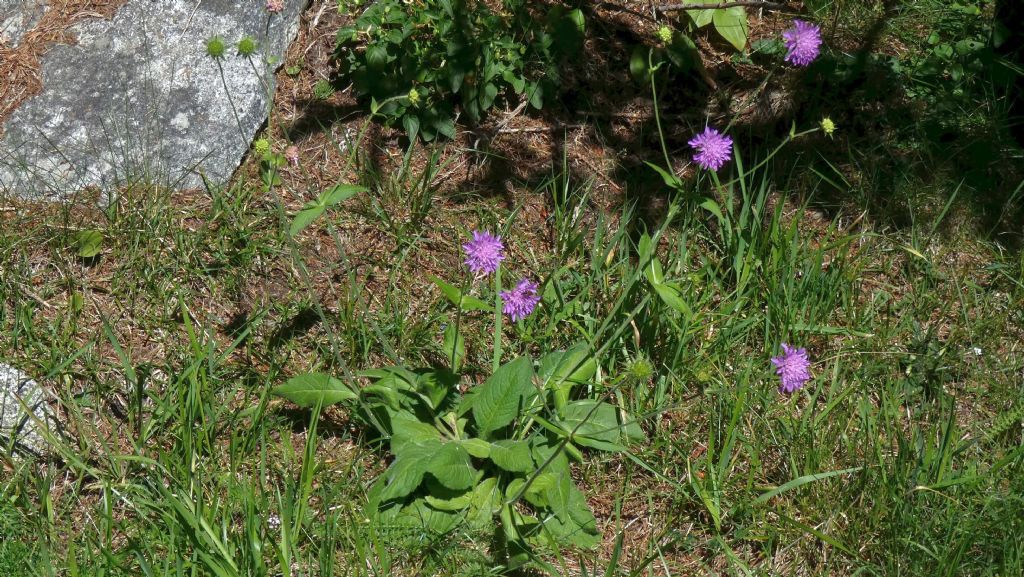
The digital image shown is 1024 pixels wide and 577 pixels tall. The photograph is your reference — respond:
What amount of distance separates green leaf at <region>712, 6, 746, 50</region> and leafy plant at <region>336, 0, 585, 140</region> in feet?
1.76

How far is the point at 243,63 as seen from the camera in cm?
324

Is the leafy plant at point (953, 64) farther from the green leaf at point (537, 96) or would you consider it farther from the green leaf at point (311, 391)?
the green leaf at point (311, 391)

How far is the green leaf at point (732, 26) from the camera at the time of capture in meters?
3.29

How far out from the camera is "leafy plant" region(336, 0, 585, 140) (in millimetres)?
3010

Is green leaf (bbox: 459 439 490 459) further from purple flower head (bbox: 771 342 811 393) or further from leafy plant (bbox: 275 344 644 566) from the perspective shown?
purple flower head (bbox: 771 342 811 393)

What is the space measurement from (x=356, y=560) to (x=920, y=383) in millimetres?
1676

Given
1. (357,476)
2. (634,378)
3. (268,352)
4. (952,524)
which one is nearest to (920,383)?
(952,524)

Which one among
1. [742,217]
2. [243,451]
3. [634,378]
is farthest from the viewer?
[742,217]

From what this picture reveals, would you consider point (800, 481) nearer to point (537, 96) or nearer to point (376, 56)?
point (537, 96)

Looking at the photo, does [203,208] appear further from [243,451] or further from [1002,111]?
[1002,111]

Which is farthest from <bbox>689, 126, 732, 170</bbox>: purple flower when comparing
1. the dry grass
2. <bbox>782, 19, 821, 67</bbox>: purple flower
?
the dry grass

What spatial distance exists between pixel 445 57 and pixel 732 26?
1096 mm

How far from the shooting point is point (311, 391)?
7.59ft

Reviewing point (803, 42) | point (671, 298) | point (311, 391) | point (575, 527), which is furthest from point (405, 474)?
point (803, 42)
